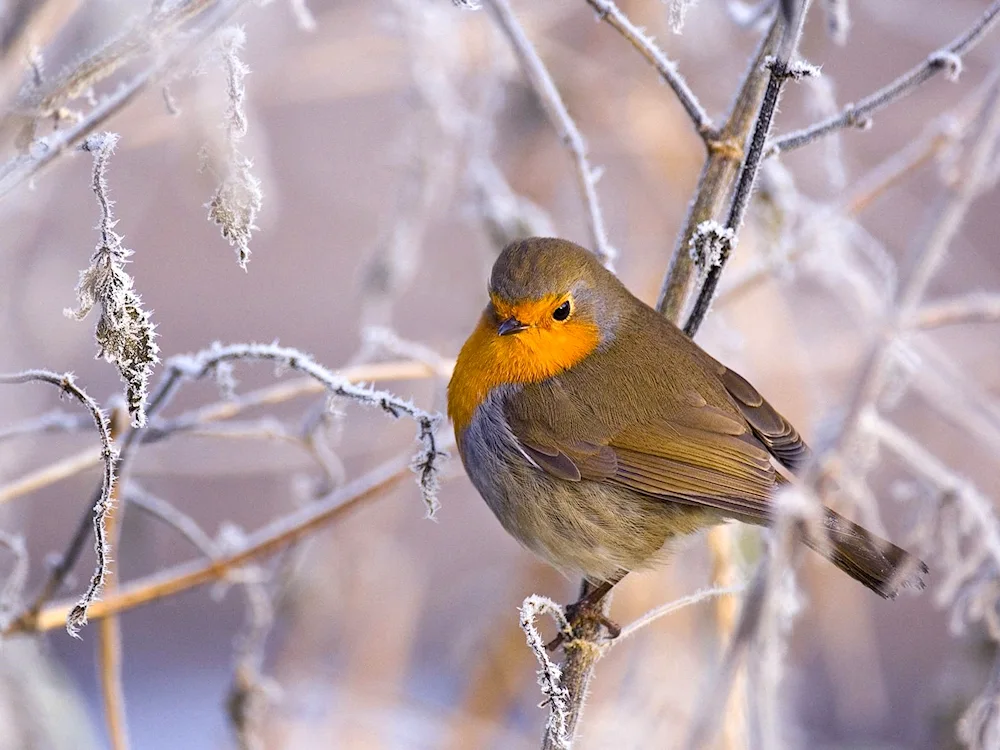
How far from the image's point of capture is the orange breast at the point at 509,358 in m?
2.55

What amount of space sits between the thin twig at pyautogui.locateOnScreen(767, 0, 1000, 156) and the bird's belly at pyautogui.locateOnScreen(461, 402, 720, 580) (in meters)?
0.97

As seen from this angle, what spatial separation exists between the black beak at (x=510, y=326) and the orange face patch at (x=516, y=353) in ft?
0.04

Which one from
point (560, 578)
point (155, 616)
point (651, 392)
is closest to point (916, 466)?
point (651, 392)

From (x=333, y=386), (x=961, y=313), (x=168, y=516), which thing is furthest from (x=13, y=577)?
(x=961, y=313)

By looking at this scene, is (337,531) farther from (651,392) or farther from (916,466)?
(916,466)

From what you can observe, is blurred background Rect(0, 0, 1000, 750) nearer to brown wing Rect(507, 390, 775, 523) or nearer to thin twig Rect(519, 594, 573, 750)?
brown wing Rect(507, 390, 775, 523)

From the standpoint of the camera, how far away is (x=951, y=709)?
251 cm

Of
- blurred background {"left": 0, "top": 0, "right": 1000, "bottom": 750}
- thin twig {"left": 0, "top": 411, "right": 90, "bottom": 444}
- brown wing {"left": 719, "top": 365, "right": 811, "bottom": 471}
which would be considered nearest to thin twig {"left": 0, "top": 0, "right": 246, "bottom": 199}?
blurred background {"left": 0, "top": 0, "right": 1000, "bottom": 750}

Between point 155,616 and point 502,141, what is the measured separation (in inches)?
142

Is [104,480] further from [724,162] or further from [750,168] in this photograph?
[724,162]

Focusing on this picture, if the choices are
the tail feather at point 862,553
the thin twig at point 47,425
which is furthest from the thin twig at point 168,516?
the tail feather at point 862,553

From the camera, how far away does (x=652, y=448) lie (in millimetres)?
2477

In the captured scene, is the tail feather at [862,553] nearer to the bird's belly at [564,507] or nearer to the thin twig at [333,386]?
the bird's belly at [564,507]

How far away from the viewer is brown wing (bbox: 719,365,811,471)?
98.4 inches
